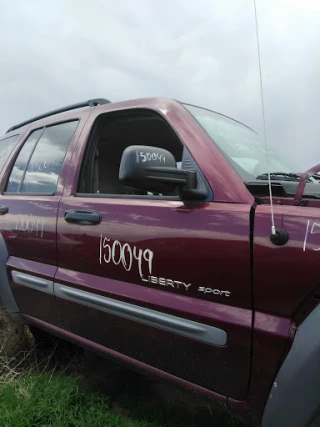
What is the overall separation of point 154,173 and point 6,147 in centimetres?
232

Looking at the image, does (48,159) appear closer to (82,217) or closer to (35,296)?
(82,217)

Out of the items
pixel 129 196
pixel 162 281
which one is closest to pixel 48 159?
pixel 129 196

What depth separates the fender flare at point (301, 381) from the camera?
1254 mm

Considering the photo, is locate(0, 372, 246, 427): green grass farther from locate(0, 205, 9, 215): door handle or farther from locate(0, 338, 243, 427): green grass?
locate(0, 205, 9, 215): door handle

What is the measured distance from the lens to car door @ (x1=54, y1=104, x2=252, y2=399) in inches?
59.5

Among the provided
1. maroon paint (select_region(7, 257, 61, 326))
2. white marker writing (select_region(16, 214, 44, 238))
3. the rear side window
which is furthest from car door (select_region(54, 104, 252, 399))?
the rear side window

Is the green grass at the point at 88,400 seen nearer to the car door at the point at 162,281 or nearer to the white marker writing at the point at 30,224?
the car door at the point at 162,281

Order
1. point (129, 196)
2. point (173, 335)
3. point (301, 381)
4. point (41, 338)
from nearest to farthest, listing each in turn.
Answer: point (301, 381)
point (173, 335)
point (129, 196)
point (41, 338)

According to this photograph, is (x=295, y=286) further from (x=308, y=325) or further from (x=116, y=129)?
A: (x=116, y=129)

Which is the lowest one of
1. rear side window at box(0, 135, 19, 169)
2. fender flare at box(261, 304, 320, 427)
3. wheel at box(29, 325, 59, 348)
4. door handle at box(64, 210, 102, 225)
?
wheel at box(29, 325, 59, 348)

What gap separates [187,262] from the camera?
1.62 meters

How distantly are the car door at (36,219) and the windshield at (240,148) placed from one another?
943 mm

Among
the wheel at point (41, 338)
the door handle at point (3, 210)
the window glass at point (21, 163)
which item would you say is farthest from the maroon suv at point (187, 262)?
the wheel at point (41, 338)

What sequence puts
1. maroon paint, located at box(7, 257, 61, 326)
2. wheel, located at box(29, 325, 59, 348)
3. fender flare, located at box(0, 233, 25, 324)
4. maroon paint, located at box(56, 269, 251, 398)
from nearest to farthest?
maroon paint, located at box(56, 269, 251, 398) < maroon paint, located at box(7, 257, 61, 326) < fender flare, located at box(0, 233, 25, 324) < wheel, located at box(29, 325, 59, 348)
